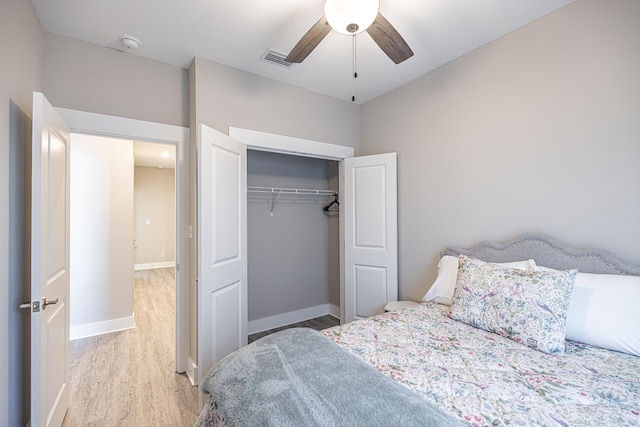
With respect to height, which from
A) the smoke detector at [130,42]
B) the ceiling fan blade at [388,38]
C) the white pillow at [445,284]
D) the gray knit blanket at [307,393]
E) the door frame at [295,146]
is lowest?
the gray knit blanket at [307,393]

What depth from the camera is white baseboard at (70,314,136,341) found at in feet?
10.4

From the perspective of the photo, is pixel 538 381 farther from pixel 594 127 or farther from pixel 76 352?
pixel 76 352

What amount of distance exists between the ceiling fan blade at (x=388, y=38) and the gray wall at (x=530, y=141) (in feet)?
3.15

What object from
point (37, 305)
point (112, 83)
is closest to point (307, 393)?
point (37, 305)

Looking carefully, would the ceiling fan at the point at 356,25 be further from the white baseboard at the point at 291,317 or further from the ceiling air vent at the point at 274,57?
the white baseboard at the point at 291,317

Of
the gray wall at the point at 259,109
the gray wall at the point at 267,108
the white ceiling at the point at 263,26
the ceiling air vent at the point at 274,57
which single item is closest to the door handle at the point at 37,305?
the gray wall at the point at 259,109

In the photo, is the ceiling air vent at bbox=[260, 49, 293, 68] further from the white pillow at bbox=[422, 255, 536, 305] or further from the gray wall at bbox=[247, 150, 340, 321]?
the white pillow at bbox=[422, 255, 536, 305]

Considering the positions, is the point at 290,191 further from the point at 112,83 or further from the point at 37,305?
the point at 37,305

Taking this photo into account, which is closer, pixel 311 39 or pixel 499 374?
pixel 499 374

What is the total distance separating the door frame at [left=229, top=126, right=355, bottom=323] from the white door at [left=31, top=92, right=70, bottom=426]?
47.2 inches

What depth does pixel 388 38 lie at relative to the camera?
1602 mm

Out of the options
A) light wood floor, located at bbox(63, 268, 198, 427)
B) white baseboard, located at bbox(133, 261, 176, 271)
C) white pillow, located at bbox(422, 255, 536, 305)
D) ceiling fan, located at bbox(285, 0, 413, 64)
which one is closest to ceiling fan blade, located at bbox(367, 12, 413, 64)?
ceiling fan, located at bbox(285, 0, 413, 64)

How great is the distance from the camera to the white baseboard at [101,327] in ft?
10.4

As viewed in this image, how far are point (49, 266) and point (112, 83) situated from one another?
1.46 metres
